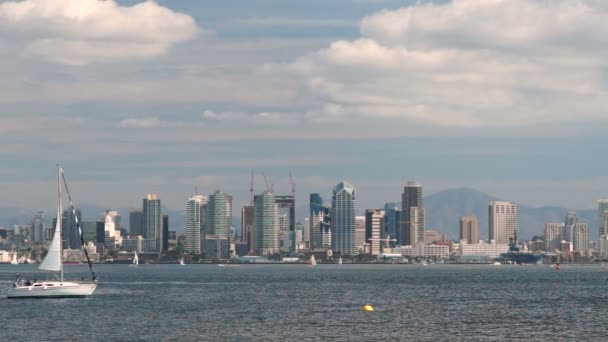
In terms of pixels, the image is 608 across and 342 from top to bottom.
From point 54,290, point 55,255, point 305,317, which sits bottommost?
point 305,317

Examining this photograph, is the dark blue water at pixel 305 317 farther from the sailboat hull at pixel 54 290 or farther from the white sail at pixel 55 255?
the white sail at pixel 55 255

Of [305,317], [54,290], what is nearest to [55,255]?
[54,290]

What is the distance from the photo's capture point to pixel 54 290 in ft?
495

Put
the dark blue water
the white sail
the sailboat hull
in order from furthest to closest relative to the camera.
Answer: the white sail
the sailboat hull
the dark blue water

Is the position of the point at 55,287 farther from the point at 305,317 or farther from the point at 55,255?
the point at 305,317

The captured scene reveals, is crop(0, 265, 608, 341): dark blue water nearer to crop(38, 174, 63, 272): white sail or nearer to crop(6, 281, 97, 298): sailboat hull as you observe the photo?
crop(6, 281, 97, 298): sailboat hull

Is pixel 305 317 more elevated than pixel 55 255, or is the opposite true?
pixel 55 255

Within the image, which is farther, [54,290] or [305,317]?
[54,290]

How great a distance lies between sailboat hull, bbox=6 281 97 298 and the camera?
5930 inches

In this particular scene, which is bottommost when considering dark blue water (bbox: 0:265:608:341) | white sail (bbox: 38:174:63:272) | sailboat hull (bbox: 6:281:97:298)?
dark blue water (bbox: 0:265:608:341)

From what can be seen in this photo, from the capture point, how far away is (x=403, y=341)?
95875 mm

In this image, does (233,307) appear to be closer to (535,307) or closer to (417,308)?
(417,308)

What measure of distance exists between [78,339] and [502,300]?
81314 millimetres

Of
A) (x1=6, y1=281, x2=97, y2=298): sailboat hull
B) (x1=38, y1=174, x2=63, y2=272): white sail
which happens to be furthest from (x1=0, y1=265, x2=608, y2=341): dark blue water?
(x1=38, y1=174, x2=63, y2=272): white sail
